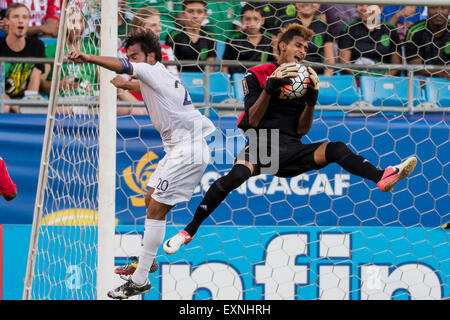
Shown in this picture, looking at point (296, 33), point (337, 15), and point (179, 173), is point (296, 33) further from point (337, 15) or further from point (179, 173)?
point (337, 15)

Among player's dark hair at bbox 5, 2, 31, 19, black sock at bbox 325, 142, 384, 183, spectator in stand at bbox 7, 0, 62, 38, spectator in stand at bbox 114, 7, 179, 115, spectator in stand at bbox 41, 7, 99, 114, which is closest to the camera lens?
black sock at bbox 325, 142, 384, 183

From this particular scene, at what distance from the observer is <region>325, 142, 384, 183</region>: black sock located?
4.36 metres

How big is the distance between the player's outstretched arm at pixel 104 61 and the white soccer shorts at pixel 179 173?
70cm

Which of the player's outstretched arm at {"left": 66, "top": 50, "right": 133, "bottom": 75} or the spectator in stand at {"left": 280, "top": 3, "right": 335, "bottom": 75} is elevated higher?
the spectator in stand at {"left": 280, "top": 3, "right": 335, "bottom": 75}

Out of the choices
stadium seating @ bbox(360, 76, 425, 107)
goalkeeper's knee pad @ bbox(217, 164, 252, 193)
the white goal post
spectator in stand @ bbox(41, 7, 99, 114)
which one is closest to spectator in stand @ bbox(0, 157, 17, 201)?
spectator in stand @ bbox(41, 7, 99, 114)

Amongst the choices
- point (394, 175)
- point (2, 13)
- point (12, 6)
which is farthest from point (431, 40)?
point (2, 13)

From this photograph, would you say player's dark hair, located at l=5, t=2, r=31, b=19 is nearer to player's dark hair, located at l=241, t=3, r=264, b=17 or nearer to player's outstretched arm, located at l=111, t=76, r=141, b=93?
player's dark hair, located at l=241, t=3, r=264, b=17

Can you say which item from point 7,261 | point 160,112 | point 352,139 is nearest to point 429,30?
point 352,139

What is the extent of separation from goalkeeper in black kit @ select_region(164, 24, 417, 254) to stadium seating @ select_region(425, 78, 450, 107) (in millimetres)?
2129

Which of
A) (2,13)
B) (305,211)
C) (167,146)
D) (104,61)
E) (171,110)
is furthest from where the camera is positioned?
(2,13)

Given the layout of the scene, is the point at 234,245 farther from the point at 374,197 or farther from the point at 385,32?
the point at 385,32

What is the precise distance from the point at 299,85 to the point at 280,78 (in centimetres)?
13

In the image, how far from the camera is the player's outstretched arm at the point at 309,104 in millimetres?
4469

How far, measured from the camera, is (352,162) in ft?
14.5
